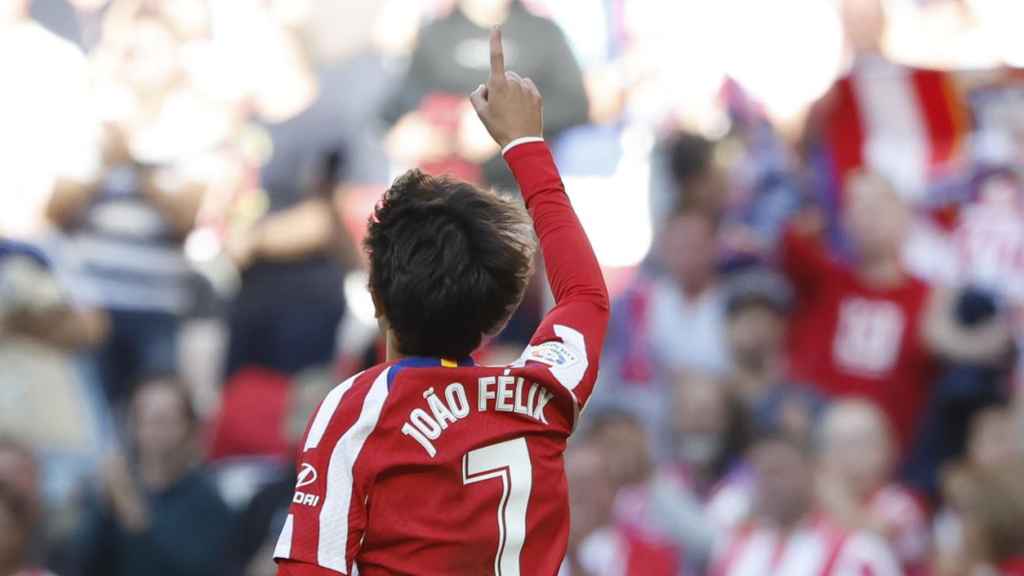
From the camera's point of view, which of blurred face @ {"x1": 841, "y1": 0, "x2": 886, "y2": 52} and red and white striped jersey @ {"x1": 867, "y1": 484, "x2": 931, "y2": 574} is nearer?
red and white striped jersey @ {"x1": 867, "y1": 484, "x2": 931, "y2": 574}

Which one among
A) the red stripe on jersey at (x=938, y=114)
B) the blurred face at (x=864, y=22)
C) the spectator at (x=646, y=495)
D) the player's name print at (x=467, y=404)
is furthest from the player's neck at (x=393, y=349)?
the blurred face at (x=864, y=22)

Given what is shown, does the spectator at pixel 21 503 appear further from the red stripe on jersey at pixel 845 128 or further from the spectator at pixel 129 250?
the red stripe on jersey at pixel 845 128

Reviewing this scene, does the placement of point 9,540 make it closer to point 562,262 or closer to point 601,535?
point 601,535

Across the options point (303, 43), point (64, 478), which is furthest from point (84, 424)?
point (303, 43)

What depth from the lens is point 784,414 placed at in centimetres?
665

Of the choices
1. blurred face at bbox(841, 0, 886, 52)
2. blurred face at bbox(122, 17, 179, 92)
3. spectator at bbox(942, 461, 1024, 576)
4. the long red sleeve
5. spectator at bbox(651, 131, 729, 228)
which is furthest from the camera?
blurred face at bbox(122, 17, 179, 92)

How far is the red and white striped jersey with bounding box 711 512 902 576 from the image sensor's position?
5926 millimetres

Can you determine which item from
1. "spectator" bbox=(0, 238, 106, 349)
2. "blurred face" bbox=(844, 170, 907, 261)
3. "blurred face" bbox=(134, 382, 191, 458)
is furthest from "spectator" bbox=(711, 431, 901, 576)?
"spectator" bbox=(0, 238, 106, 349)

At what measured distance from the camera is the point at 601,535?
256 inches

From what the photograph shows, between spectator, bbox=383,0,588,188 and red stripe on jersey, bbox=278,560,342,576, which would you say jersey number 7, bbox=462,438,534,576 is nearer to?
red stripe on jersey, bbox=278,560,342,576

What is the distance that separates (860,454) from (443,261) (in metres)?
3.99

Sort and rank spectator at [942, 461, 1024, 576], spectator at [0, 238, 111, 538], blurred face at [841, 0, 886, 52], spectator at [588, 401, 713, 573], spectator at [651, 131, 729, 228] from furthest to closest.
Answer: blurred face at [841, 0, 886, 52] → spectator at [651, 131, 729, 228] → spectator at [0, 238, 111, 538] → spectator at [588, 401, 713, 573] → spectator at [942, 461, 1024, 576]

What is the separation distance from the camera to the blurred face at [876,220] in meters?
6.86

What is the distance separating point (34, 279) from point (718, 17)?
4.63 metres
